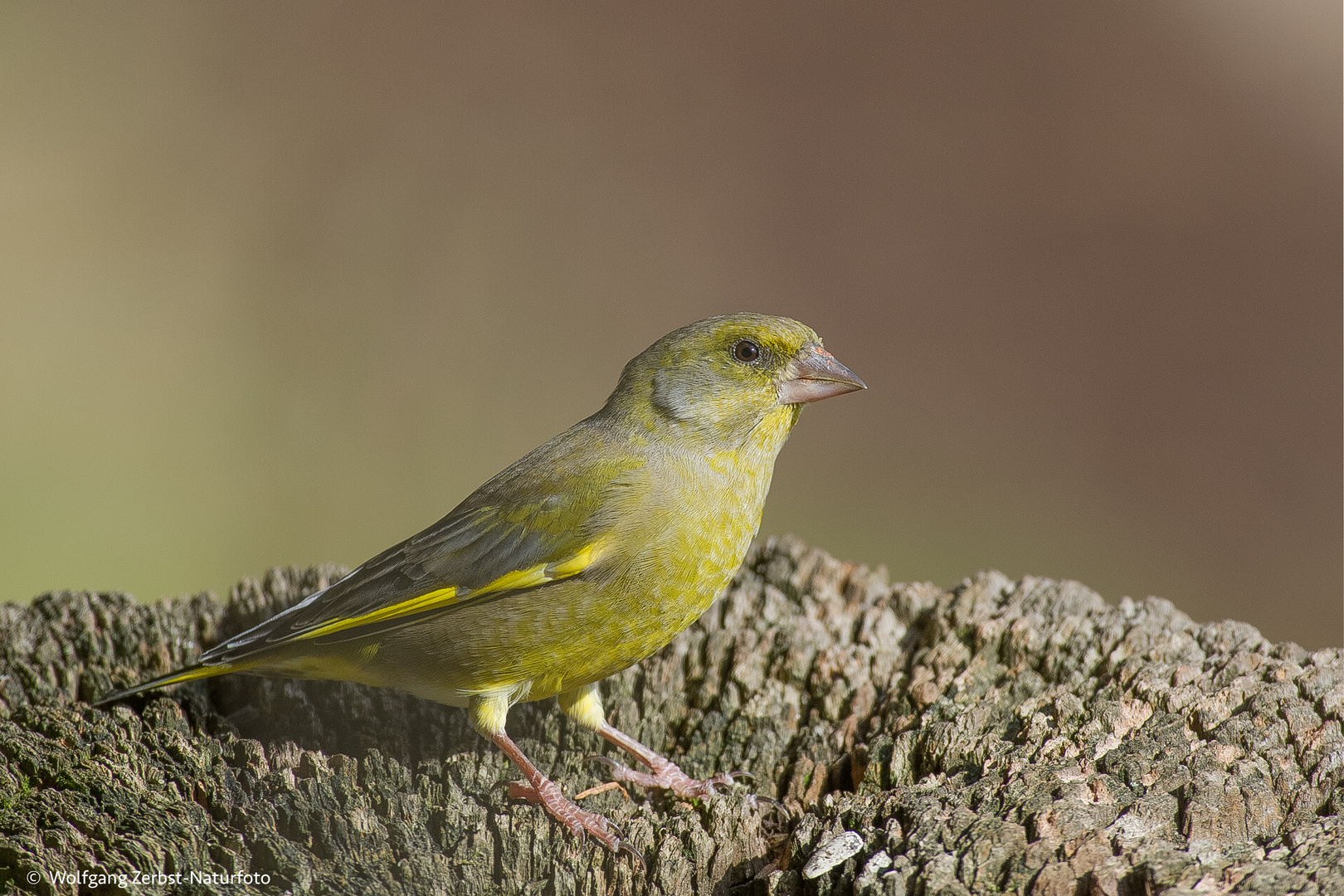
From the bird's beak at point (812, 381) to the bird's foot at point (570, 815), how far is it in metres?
1.63

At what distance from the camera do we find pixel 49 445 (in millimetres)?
8008

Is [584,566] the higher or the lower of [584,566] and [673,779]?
the higher

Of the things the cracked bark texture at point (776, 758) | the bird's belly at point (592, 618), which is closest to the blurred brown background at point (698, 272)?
the cracked bark texture at point (776, 758)

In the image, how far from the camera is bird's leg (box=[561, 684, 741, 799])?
3578 mm

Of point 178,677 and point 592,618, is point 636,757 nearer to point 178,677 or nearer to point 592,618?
point 592,618

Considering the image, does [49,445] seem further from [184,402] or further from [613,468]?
[613,468]

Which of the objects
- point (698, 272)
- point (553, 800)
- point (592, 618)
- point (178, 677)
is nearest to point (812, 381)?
point (592, 618)

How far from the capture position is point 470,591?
3.72m

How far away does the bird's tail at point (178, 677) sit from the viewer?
3703 mm

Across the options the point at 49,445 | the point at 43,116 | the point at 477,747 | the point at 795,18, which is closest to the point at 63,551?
the point at 49,445

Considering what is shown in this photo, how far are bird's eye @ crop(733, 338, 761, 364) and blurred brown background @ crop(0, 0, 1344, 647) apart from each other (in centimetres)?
428

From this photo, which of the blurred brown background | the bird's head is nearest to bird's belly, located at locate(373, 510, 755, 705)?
the bird's head

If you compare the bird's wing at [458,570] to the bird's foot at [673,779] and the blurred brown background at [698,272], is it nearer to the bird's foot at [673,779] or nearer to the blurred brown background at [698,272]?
the bird's foot at [673,779]

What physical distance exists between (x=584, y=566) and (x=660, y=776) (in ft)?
2.56
